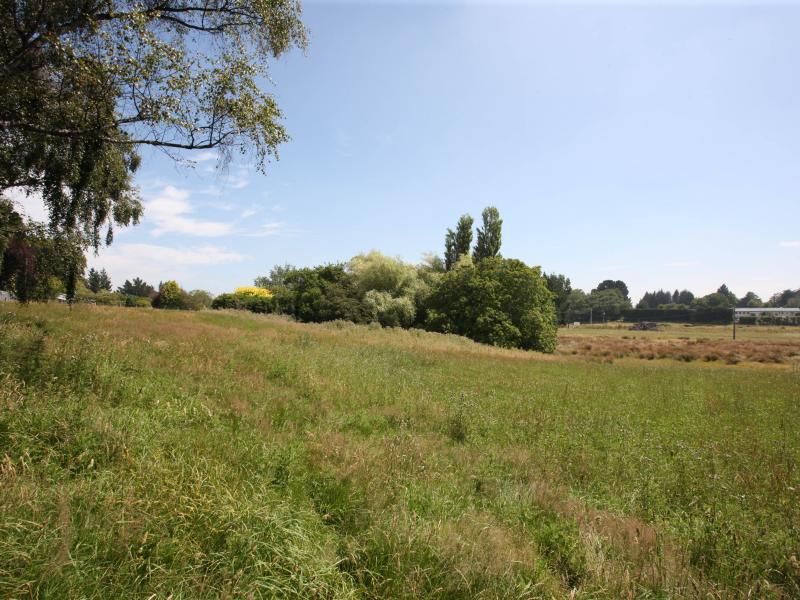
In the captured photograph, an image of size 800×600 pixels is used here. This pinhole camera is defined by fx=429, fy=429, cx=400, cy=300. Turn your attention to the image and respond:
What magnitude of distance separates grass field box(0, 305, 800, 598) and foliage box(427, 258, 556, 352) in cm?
2589

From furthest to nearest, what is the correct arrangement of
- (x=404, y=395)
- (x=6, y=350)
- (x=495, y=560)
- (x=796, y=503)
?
(x=404, y=395) < (x=6, y=350) < (x=796, y=503) < (x=495, y=560)

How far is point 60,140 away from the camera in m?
8.87

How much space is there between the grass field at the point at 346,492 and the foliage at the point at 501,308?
25.9 metres

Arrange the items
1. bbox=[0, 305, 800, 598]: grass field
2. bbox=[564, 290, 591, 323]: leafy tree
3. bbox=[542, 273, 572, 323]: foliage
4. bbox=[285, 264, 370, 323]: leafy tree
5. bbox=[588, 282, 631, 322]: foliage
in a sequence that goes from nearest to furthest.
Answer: bbox=[0, 305, 800, 598]: grass field → bbox=[285, 264, 370, 323]: leafy tree → bbox=[542, 273, 572, 323]: foliage → bbox=[588, 282, 631, 322]: foliage → bbox=[564, 290, 591, 323]: leafy tree

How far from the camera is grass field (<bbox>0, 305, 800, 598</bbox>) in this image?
124 inches

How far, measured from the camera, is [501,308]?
120 feet

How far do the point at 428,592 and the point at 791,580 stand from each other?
10.6 feet

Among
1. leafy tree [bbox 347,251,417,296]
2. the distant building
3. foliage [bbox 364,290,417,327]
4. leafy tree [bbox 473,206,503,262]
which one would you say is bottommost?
foliage [bbox 364,290,417,327]

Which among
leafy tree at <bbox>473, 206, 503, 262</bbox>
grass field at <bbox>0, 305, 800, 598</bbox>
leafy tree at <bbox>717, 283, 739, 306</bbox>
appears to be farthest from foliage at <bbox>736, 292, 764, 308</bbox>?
grass field at <bbox>0, 305, 800, 598</bbox>

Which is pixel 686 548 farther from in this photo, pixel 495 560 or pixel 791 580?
pixel 495 560

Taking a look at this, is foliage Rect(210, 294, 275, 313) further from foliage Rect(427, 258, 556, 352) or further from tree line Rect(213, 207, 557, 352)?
foliage Rect(427, 258, 556, 352)

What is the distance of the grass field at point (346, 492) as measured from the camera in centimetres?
315

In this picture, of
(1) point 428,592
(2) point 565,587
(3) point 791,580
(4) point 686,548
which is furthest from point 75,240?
(3) point 791,580

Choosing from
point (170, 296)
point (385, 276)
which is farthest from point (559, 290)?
point (170, 296)
